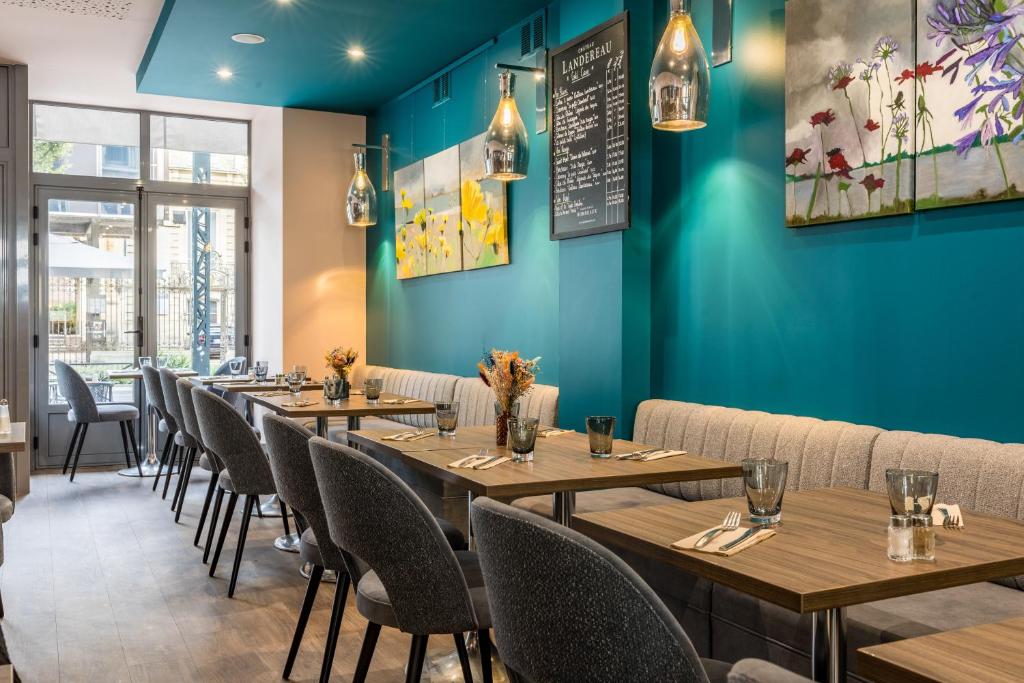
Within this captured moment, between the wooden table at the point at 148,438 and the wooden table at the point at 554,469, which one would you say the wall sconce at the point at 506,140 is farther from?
the wooden table at the point at 148,438

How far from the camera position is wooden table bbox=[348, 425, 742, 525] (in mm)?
2520

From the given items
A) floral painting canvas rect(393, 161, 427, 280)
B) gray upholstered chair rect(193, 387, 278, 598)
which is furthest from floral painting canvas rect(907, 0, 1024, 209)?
floral painting canvas rect(393, 161, 427, 280)

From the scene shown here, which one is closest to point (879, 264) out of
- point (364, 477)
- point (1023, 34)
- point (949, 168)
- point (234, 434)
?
Answer: point (949, 168)

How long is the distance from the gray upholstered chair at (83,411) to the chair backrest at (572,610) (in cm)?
648

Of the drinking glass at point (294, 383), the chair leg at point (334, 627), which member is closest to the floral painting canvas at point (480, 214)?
the drinking glass at point (294, 383)

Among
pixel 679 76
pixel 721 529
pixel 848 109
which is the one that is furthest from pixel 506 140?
pixel 721 529

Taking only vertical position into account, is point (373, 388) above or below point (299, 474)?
above

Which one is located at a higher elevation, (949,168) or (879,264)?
(949,168)

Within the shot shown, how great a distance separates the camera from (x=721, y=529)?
1920 mm

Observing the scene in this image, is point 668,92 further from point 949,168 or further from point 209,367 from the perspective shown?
point 209,367

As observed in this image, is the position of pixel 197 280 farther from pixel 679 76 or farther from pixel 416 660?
pixel 416 660

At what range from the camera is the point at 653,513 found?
84.4 inches

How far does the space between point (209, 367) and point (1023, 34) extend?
7.24 metres

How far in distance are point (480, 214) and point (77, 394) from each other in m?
3.64
